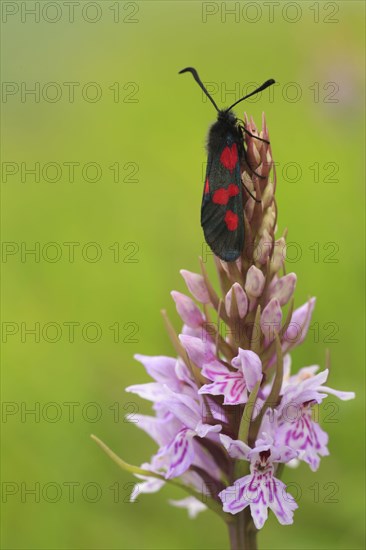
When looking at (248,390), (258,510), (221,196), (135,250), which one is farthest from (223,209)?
(135,250)

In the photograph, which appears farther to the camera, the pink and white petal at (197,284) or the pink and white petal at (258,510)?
the pink and white petal at (197,284)

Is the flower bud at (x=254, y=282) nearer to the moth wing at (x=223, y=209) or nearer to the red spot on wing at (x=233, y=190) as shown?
the moth wing at (x=223, y=209)

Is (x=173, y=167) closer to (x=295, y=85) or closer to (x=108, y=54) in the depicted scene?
(x=295, y=85)

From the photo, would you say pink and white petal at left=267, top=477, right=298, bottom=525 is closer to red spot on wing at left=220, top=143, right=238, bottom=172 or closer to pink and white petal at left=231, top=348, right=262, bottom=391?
pink and white petal at left=231, top=348, right=262, bottom=391

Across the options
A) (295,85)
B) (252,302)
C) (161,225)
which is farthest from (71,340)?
(295,85)

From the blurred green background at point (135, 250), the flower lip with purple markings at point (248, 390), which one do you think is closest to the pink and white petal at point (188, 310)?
the flower lip with purple markings at point (248, 390)

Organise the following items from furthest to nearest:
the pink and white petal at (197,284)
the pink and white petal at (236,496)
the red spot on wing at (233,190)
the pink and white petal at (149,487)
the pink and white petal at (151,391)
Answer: the pink and white petal at (149,487) → the pink and white petal at (151,391) → the pink and white petal at (197,284) → the red spot on wing at (233,190) → the pink and white petal at (236,496)

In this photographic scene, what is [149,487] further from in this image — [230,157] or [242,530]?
[230,157]
